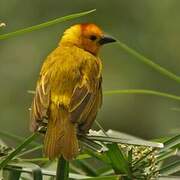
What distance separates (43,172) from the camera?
2.87 meters

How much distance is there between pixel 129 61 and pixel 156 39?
0.32 meters

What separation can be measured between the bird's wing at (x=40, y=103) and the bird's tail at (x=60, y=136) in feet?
0.11

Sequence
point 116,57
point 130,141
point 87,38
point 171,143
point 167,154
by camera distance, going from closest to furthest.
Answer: point 130,141, point 171,143, point 167,154, point 87,38, point 116,57

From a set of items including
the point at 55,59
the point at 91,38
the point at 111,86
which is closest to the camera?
the point at 55,59

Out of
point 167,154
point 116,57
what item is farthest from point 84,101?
point 116,57

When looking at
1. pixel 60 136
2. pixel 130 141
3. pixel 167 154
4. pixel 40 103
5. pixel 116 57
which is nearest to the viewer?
pixel 130 141

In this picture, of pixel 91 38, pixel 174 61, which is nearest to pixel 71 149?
pixel 91 38

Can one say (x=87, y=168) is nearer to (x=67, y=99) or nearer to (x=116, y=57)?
(x=67, y=99)

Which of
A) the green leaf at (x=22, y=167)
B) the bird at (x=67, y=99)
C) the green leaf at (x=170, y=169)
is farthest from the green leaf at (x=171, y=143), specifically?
the green leaf at (x=22, y=167)

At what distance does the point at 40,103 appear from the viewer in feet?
10.9

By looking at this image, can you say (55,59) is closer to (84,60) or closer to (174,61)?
(84,60)

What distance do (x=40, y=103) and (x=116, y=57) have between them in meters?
4.48

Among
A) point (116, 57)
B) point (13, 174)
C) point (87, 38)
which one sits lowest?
point (13, 174)

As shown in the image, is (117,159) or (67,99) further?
(67,99)
